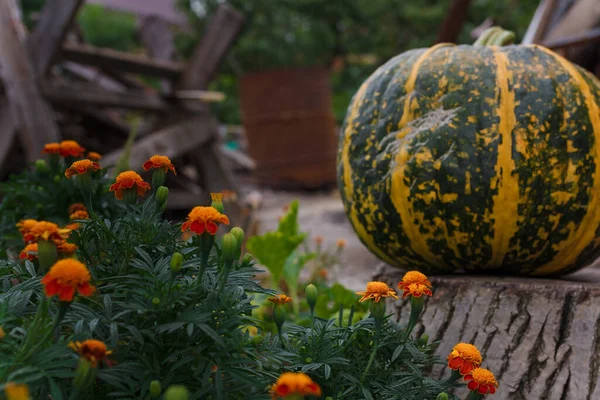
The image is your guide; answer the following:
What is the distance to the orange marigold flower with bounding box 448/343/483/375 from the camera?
3.64ft


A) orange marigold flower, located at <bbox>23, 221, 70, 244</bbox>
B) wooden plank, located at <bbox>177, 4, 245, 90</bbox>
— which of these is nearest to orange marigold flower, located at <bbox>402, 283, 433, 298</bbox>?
orange marigold flower, located at <bbox>23, 221, 70, 244</bbox>

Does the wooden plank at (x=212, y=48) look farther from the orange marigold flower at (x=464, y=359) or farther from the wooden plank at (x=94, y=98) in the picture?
the orange marigold flower at (x=464, y=359)

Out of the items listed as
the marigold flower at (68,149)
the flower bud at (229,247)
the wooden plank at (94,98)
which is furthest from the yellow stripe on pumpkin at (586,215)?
the wooden plank at (94,98)

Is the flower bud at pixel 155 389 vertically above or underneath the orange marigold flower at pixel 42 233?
underneath

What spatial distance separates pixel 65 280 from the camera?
31.7 inches

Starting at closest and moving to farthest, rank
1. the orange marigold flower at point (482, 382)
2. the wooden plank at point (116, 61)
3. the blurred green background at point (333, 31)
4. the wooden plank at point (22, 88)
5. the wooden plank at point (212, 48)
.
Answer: the orange marigold flower at point (482, 382), the wooden plank at point (22, 88), the wooden plank at point (116, 61), the wooden plank at point (212, 48), the blurred green background at point (333, 31)

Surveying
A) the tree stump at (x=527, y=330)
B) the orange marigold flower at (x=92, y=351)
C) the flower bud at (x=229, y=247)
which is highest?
the flower bud at (x=229, y=247)

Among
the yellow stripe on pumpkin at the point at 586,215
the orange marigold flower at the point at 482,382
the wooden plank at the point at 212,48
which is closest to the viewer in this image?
the orange marigold flower at the point at 482,382

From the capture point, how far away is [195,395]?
3.02 feet

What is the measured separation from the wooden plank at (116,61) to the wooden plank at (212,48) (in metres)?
0.10

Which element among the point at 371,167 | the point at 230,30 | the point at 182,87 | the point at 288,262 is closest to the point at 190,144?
the point at 182,87

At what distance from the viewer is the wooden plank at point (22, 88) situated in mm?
3338

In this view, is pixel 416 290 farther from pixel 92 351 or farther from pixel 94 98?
pixel 94 98

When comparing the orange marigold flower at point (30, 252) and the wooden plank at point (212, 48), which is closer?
the orange marigold flower at point (30, 252)
